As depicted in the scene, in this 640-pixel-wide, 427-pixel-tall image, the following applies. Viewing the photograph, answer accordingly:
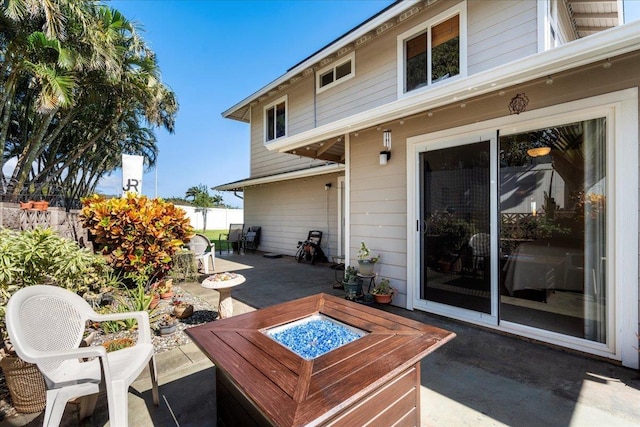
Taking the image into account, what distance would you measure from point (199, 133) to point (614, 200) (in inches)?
915

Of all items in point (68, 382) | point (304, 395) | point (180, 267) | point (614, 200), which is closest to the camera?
point (304, 395)

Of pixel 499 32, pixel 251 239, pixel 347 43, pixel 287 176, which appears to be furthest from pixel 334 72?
pixel 251 239

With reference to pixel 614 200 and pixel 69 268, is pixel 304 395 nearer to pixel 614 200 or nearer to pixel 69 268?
pixel 69 268

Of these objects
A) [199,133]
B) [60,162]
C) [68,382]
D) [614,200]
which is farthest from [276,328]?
[199,133]

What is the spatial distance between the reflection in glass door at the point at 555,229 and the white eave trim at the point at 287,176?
159 inches

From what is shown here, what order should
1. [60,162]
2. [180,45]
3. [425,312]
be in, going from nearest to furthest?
[425,312] → [180,45] → [60,162]

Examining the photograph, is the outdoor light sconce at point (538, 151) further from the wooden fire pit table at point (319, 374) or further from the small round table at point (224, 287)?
the small round table at point (224, 287)

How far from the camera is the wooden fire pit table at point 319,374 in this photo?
1.28 meters

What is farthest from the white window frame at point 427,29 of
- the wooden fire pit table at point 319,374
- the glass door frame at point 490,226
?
the wooden fire pit table at point 319,374

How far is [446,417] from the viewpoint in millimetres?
2016

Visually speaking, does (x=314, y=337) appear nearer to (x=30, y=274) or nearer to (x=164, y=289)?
(x=30, y=274)

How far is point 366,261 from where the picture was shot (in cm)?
445

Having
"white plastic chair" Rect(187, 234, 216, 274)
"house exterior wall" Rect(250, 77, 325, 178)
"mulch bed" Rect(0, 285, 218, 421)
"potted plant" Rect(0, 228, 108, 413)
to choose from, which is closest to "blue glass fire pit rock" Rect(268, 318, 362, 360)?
"mulch bed" Rect(0, 285, 218, 421)

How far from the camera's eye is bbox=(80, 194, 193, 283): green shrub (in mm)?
4086
